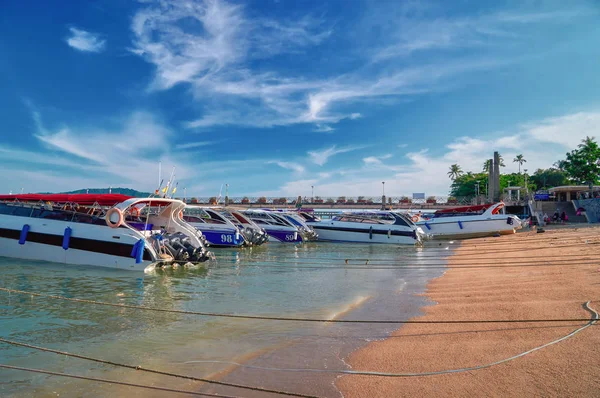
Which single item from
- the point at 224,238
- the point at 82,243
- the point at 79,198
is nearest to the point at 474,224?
the point at 224,238

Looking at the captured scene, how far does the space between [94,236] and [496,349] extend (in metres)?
15.4

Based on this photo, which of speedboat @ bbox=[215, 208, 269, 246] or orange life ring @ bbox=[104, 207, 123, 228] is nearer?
orange life ring @ bbox=[104, 207, 123, 228]

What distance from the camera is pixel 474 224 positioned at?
120ft

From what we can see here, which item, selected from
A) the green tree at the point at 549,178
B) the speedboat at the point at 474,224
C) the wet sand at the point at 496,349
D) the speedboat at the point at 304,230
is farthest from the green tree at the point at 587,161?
the wet sand at the point at 496,349

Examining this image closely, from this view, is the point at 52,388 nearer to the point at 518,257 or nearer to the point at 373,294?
the point at 373,294

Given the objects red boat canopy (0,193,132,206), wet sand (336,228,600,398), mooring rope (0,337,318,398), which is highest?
red boat canopy (0,193,132,206)

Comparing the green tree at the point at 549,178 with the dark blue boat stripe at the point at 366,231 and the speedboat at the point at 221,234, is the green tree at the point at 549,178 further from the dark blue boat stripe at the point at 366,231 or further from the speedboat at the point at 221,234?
the speedboat at the point at 221,234

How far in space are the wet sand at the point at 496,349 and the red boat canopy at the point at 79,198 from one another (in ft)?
46.2

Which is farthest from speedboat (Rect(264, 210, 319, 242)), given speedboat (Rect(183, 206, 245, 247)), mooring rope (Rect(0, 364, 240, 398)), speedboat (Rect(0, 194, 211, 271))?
mooring rope (Rect(0, 364, 240, 398))

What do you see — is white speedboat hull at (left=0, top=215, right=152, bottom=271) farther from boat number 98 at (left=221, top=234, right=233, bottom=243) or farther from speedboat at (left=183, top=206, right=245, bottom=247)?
boat number 98 at (left=221, top=234, right=233, bottom=243)

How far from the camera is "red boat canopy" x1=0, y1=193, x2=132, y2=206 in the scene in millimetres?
17753

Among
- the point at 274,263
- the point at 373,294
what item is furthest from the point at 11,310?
the point at 274,263

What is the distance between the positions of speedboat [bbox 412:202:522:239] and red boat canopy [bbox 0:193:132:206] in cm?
2887

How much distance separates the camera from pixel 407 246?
30.2 meters
